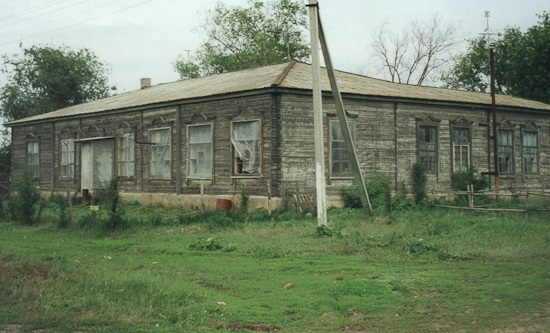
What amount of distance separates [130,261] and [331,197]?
1236 centimetres

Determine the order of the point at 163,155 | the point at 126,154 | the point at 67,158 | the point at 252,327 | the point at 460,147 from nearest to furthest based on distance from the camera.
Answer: the point at 252,327
the point at 163,155
the point at 460,147
the point at 126,154
the point at 67,158

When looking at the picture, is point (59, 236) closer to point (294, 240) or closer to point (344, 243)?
point (294, 240)

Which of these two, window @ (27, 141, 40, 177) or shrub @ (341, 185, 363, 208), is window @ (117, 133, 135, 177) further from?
shrub @ (341, 185, 363, 208)

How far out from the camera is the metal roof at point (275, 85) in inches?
977

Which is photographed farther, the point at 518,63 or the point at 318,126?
the point at 518,63

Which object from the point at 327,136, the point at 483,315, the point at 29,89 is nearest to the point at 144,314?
the point at 483,315

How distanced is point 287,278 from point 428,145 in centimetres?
1875

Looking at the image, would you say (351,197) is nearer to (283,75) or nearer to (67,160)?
(283,75)

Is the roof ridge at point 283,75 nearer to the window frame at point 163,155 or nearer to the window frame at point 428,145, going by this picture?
the window frame at point 163,155

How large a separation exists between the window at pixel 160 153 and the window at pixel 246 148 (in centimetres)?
444

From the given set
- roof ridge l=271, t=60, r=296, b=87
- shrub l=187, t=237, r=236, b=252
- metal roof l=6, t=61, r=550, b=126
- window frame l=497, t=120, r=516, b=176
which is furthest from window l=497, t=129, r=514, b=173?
shrub l=187, t=237, r=236, b=252

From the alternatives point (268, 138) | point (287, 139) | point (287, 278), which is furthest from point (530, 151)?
point (287, 278)

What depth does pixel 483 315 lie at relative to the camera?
827 centimetres

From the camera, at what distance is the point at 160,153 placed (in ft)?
93.9
